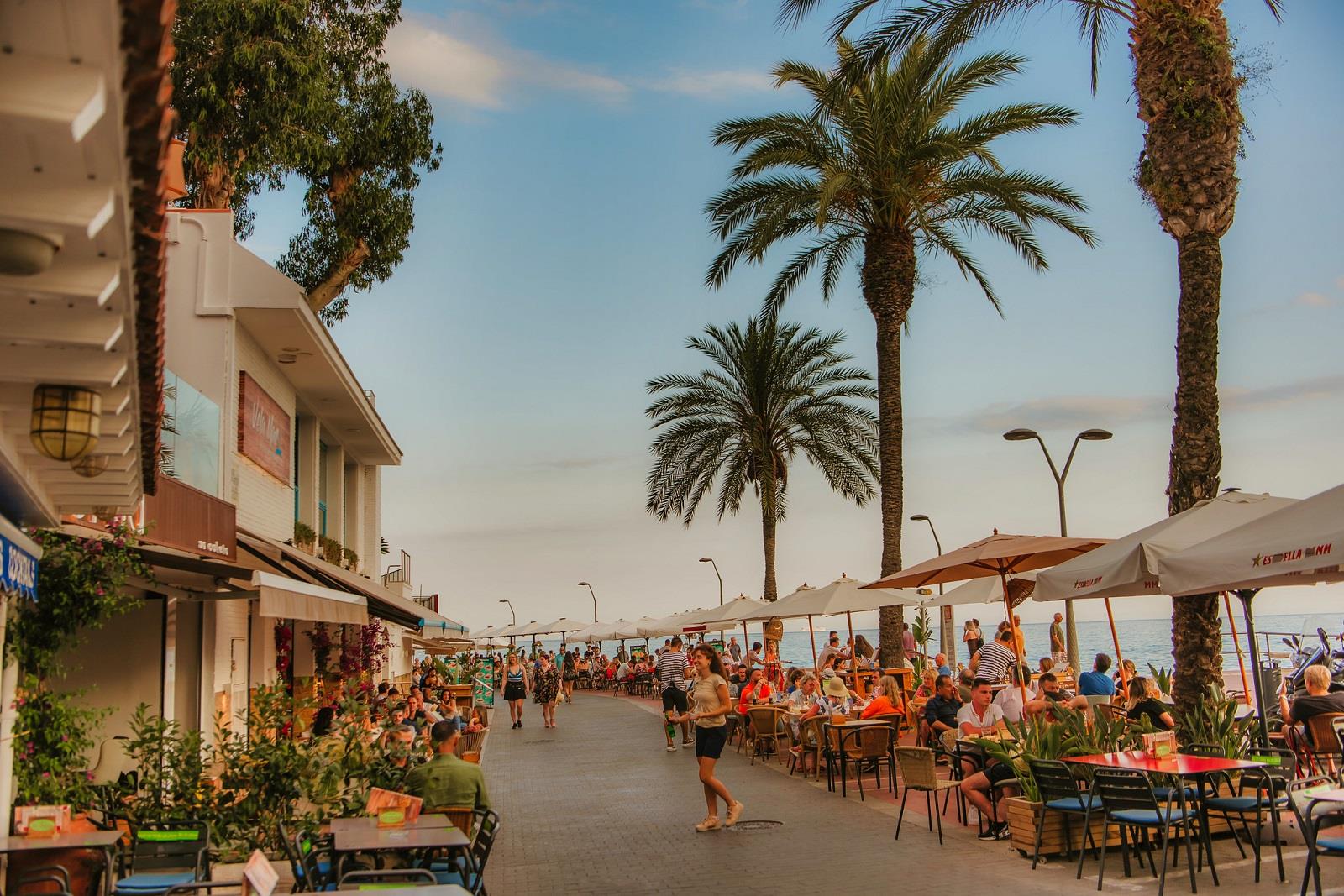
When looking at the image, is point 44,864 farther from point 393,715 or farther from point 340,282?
point 340,282

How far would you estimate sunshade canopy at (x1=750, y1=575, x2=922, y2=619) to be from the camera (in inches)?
882

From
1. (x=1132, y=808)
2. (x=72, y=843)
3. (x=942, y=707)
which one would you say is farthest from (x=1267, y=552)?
(x=72, y=843)

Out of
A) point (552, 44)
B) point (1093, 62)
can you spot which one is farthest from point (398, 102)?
point (1093, 62)

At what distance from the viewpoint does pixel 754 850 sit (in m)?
11.2

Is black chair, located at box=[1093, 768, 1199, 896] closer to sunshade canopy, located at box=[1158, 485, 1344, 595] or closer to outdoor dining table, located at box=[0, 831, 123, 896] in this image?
sunshade canopy, located at box=[1158, 485, 1344, 595]

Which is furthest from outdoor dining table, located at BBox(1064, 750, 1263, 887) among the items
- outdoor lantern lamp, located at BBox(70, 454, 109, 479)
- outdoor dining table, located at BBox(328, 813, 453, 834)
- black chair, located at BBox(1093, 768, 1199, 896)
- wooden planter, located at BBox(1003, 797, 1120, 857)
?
outdoor lantern lamp, located at BBox(70, 454, 109, 479)

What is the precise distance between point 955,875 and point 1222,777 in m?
2.36

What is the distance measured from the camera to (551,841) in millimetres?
12320

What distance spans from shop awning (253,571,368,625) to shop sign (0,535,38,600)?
2.87 metres

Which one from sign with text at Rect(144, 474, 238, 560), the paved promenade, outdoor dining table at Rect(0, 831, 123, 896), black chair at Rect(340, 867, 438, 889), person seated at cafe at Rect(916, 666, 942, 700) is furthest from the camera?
person seated at cafe at Rect(916, 666, 942, 700)

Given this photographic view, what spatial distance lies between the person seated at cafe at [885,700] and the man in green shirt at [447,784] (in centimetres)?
796

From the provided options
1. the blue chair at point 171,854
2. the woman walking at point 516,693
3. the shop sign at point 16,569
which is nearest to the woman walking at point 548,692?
the woman walking at point 516,693

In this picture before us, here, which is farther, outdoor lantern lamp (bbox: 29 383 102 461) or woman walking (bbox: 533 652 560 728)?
woman walking (bbox: 533 652 560 728)

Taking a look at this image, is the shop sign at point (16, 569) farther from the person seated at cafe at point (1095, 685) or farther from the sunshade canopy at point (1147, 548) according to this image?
the person seated at cafe at point (1095, 685)
